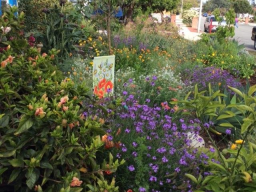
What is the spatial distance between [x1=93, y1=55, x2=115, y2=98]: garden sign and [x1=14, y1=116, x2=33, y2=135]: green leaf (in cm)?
172

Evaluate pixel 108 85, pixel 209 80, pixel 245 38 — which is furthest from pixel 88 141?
pixel 245 38

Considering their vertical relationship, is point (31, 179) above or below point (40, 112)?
below

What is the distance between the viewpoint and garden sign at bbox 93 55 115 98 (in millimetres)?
3471

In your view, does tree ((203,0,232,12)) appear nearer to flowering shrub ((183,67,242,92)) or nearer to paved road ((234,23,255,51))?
paved road ((234,23,255,51))

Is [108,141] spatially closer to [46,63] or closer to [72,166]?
[72,166]

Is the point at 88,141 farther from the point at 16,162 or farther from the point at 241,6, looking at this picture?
the point at 241,6

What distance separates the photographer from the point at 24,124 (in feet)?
5.39

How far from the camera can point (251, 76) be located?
8266 mm

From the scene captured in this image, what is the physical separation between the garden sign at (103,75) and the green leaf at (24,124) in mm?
1720

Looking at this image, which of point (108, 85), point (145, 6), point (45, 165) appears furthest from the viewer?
point (145, 6)

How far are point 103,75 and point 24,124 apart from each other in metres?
2.02

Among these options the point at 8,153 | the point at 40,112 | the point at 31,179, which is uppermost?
the point at 40,112

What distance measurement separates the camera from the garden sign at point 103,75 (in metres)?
3.47

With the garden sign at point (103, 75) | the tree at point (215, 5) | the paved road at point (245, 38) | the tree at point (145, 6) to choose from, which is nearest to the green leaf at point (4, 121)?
the garden sign at point (103, 75)
